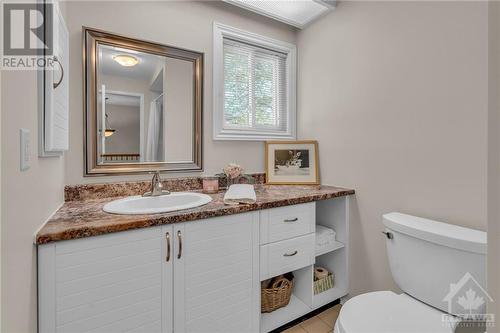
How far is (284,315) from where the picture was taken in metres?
1.60

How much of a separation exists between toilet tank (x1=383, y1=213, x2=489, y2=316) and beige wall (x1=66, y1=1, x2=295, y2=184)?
1.20 m

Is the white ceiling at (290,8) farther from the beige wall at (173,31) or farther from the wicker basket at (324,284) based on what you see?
the wicker basket at (324,284)

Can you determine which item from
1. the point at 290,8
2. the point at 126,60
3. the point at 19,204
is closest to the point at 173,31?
the point at 126,60

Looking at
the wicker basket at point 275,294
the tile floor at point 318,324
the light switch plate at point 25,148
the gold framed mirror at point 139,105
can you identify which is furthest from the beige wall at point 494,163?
the gold framed mirror at point 139,105

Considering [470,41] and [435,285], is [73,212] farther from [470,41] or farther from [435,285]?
[470,41]

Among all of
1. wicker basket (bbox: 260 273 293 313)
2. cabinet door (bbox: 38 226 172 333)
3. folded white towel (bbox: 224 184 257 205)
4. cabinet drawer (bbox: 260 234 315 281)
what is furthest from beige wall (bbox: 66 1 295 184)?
wicker basket (bbox: 260 273 293 313)

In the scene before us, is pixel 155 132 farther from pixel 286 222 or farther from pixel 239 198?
pixel 286 222

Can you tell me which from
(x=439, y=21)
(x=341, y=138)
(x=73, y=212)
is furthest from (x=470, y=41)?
(x=73, y=212)

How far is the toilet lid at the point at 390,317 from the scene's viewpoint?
3.20 feet

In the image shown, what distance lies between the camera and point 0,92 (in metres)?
0.58

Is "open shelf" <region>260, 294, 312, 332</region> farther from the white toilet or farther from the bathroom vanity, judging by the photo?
the white toilet

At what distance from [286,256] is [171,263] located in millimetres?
710

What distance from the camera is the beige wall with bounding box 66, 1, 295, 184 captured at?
1.42 metres

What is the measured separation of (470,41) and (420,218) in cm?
93
